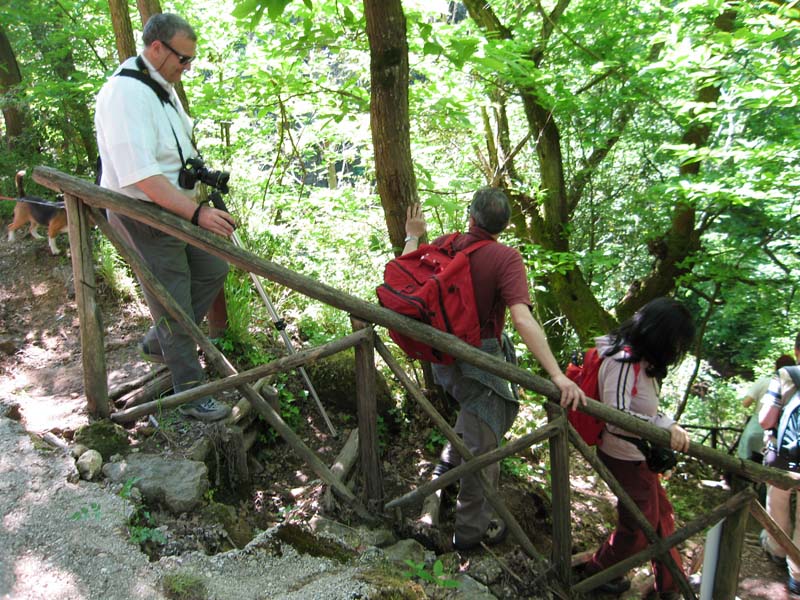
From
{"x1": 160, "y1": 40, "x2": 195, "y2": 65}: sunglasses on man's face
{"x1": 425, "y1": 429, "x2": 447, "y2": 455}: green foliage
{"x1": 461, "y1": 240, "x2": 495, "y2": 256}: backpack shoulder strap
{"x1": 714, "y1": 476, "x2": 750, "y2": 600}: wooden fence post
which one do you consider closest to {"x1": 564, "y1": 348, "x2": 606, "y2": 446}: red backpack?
{"x1": 714, "y1": 476, "x2": 750, "y2": 600}: wooden fence post

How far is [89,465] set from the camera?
281cm

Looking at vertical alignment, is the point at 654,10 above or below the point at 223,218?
above

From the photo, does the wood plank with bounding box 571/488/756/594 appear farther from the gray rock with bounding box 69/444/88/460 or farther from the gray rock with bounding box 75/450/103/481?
the gray rock with bounding box 69/444/88/460

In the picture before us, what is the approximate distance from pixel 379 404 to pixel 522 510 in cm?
141

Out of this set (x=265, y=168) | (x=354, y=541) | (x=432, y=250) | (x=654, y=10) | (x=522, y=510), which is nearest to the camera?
(x=354, y=541)

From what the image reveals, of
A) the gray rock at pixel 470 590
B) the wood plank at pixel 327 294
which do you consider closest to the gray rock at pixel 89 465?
the wood plank at pixel 327 294

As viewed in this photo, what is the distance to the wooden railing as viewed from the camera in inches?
114

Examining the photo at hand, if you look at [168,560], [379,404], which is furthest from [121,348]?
[168,560]

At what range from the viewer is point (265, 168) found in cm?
958

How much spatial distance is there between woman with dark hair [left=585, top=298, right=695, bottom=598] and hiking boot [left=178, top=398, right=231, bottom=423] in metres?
2.29

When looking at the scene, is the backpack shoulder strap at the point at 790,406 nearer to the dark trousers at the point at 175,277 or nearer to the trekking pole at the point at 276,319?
the trekking pole at the point at 276,319

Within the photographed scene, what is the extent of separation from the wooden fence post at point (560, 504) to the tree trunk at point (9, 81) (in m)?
7.94

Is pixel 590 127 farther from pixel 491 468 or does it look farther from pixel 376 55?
pixel 491 468

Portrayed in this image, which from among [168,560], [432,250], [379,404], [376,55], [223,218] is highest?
[376,55]
